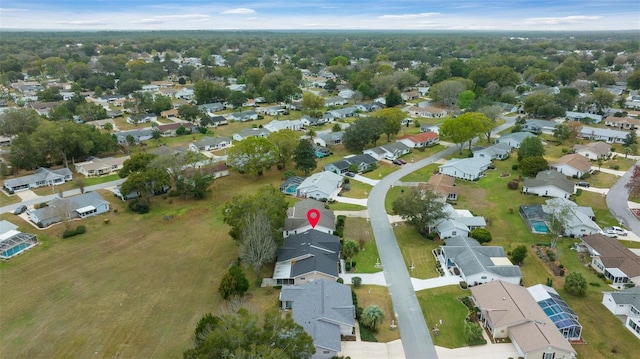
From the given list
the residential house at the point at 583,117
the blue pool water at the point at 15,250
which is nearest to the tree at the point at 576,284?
the blue pool water at the point at 15,250

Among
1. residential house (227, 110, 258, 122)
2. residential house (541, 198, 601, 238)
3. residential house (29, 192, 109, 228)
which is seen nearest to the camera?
residential house (541, 198, 601, 238)

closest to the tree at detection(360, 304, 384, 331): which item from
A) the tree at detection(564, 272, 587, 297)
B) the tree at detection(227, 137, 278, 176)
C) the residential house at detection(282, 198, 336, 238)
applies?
the residential house at detection(282, 198, 336, 238)

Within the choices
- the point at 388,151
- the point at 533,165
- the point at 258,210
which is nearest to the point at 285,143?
the point at 388,151

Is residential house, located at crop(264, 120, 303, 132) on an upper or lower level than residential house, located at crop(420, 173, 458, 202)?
upper

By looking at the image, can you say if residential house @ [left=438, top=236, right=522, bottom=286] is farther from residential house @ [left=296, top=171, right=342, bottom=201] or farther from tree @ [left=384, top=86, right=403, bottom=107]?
tree @ [left=384, top=86, right=403, bottom=107]

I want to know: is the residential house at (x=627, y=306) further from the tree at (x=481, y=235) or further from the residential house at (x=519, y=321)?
the tree at (x=481, y=235)

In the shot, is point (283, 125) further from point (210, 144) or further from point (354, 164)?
point (354, 164)
